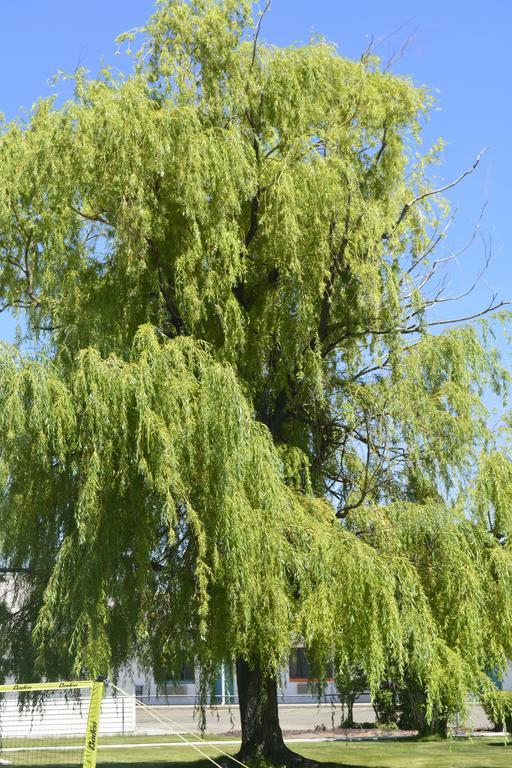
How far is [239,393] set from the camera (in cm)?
1198

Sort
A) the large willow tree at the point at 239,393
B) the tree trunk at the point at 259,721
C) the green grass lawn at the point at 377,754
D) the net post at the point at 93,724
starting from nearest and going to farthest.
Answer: the net post at the point at 93,724 → the large willow tree at the point at 239,393 → the tree trunk at the point at 259,721 → the green grass lawn at the point at 377,754

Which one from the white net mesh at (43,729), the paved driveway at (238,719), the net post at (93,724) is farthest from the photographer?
the paved driveway at (238,719)

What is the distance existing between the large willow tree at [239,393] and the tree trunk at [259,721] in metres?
0.04

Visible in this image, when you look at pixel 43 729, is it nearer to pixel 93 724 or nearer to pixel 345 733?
pixel 345 733

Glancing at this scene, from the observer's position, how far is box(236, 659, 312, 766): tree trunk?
1398 centimetres

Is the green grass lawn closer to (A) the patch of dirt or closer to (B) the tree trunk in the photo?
(B) the tree trunk

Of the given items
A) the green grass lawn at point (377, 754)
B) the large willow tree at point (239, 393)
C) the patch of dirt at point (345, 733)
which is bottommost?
the green grass lawn at point (377, 754)

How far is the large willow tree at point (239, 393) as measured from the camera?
38.2 feet

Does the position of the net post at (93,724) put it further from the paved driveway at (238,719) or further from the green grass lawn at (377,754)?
the paved driveway at (238,719)

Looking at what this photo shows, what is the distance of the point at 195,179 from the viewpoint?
12.9 metres

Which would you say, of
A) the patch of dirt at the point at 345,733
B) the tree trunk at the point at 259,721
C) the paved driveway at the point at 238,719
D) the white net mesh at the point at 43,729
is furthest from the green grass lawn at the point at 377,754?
the paved driveway at the point at 238,719

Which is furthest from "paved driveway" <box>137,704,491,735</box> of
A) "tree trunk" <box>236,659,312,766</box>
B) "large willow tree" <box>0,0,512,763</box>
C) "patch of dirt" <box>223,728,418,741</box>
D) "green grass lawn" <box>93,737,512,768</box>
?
"large willow tree" <box>0,0,512,763</box>

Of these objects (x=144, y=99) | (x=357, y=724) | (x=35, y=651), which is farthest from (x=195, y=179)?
(x=357, y=724)

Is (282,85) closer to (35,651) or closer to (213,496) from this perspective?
(213,496)
